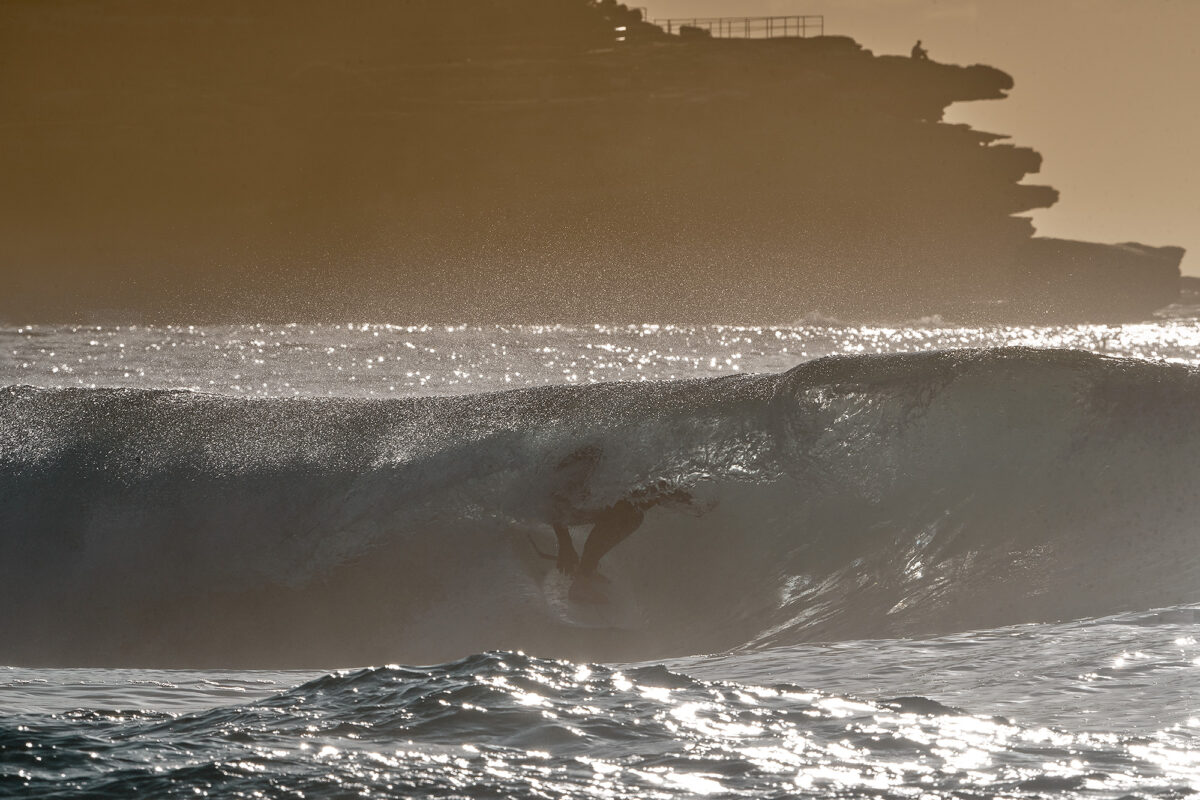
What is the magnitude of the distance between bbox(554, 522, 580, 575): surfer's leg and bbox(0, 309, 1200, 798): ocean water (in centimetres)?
12

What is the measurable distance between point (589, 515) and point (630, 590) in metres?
0.64

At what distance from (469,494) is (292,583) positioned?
46.1 inches

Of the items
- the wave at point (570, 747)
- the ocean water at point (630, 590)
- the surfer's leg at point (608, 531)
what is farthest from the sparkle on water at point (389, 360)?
the wave at point (570, 747)

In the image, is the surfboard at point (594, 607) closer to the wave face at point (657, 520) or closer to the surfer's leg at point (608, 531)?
the wave face at point (657, 520)

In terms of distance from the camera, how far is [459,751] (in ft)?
14.5

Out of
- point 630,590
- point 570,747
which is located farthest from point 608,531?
point 570,747

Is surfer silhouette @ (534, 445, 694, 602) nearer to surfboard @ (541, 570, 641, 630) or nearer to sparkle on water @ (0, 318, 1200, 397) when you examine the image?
surfboard @ (541, 570, 641, 630)

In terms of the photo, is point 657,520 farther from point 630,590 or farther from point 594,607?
point 594,607

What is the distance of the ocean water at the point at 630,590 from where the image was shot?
4.35 metres

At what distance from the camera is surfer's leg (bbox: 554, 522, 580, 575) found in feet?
26.8

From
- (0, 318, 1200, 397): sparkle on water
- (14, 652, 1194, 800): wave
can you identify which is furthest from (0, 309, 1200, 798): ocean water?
(0, 318, 1200, 397): sparkle on water

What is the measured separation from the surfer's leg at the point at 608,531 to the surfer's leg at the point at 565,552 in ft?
0.15

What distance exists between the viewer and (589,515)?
27.6ft

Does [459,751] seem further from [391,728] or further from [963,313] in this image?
→ [963,313]
